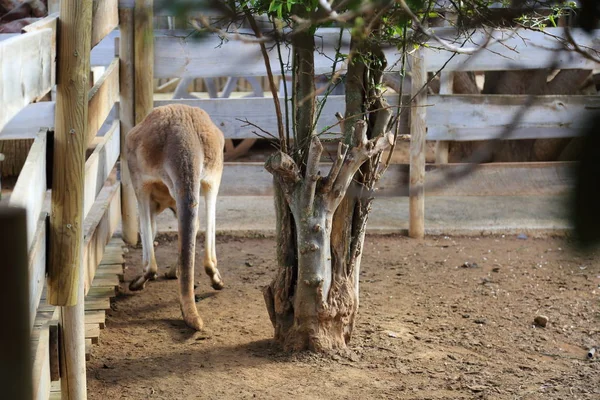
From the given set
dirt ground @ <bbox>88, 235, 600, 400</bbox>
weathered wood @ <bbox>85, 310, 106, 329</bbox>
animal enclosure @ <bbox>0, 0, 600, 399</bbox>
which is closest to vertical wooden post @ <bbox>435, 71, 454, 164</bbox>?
animal enclosure @ <bbox>0, 0, 600, 399</bbox>

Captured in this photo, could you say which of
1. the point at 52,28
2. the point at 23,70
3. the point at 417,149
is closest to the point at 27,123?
the point at 417,149

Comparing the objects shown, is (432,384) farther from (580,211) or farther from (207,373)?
(580,211)

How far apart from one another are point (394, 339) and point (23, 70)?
111 inches

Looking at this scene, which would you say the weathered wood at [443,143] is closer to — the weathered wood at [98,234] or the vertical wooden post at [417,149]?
the vertical wooden post at [417,149]

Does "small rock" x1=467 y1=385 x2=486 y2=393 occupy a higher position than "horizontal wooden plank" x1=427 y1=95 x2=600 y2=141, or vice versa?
"horizontal wooden plank" x1=427 y1=95 x2=600 y2=141

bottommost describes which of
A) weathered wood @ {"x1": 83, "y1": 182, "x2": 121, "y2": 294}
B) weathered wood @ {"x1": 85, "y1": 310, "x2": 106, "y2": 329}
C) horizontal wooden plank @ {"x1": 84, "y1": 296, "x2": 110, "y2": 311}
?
horizontal wooden plank @ {"x1": 84, "y1": 296, "x2": 110, "y2": 311}

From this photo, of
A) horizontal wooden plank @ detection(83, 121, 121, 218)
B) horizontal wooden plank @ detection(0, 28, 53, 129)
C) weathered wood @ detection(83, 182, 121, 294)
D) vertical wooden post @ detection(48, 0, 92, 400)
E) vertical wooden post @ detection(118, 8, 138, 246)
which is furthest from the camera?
vertical wooden post @ detection(118, 8, 138, 246)

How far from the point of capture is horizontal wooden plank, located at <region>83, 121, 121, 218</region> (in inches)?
173

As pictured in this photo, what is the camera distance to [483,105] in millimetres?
7168

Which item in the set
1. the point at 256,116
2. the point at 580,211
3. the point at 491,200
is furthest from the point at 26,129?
the point at 580,211

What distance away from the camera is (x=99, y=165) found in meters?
5.02

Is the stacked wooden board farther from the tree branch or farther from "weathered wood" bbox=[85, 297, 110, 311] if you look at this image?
the tree branch

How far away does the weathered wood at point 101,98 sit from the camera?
451 cm

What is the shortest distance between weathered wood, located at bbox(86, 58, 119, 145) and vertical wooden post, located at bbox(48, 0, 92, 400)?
0.80 metres
